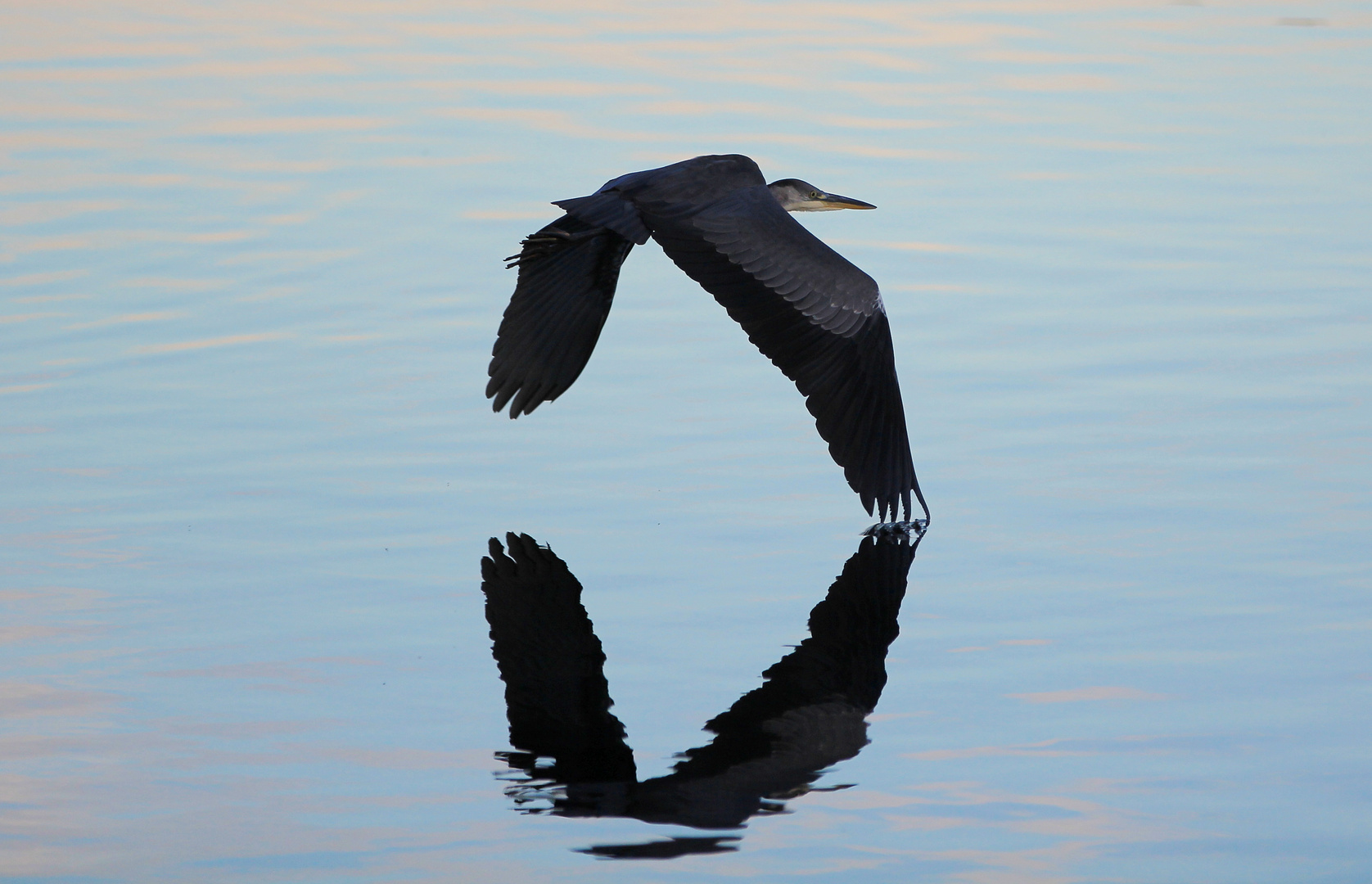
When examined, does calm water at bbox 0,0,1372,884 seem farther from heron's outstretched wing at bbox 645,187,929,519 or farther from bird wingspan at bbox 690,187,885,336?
bird wingspan at bbox 690,187,885,336

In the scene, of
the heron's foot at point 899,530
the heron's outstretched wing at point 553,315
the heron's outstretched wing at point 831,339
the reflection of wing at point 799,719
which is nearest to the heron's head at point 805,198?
the heron's outstretched wing at point 553,315

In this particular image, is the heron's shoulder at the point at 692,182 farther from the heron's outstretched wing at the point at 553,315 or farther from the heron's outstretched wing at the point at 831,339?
the heron's outstretched wing at the point at 831,339

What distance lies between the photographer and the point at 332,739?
17.1 ft

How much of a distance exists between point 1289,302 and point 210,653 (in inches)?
235

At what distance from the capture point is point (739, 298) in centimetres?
700

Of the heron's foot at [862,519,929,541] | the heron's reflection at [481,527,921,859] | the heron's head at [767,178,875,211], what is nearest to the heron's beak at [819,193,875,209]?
the heron's head at [767,178,875,211]

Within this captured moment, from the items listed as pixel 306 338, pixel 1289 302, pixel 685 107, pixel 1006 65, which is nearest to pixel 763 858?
pixel 306 338

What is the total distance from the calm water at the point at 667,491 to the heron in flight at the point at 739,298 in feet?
0.97

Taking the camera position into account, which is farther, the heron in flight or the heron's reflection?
the heron in flight

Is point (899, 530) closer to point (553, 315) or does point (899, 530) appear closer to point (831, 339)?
point (831, 339)

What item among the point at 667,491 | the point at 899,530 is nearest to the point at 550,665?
the point at 667,491

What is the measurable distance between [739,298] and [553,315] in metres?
1.05

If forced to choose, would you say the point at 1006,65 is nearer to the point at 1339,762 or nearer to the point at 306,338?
the point at 306,338

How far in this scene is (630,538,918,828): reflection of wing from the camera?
4914mm
